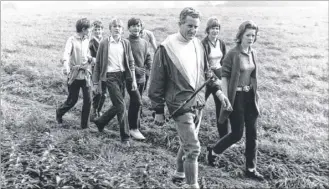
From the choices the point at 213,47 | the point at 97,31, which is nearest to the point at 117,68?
the point at 97,31

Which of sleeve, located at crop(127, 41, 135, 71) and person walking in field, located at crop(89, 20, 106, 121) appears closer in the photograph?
sleeve, located at crop(127, 41, 135, 71)

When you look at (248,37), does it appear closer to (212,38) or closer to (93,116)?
(212,38)

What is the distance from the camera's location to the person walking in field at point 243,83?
518cm

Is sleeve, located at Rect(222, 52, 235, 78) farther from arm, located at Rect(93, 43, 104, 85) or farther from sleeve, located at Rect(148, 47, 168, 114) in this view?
arm, located at Rect(93, 43, 104, 85)

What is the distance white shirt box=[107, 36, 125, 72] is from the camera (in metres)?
6.45

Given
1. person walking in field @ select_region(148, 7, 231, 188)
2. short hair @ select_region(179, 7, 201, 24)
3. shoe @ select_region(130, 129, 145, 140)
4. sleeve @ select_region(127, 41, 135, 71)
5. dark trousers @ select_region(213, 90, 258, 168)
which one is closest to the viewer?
short hair @ select_region(179, 7, 201, 24)

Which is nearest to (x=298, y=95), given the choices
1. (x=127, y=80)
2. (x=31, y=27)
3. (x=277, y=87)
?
(x=277, y=87)

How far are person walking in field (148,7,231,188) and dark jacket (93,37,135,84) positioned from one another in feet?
6.87

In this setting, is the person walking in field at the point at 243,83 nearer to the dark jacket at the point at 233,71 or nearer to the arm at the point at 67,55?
the dark jacket at the point at 233,71

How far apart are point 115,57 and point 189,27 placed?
95.4 inches

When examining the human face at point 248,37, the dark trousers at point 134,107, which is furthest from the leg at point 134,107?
the human face at point 248,37

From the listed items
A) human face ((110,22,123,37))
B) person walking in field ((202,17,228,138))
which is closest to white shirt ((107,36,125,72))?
human face ((110,22,123,37))

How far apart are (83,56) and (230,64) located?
304 cm

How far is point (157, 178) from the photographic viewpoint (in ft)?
17.0
